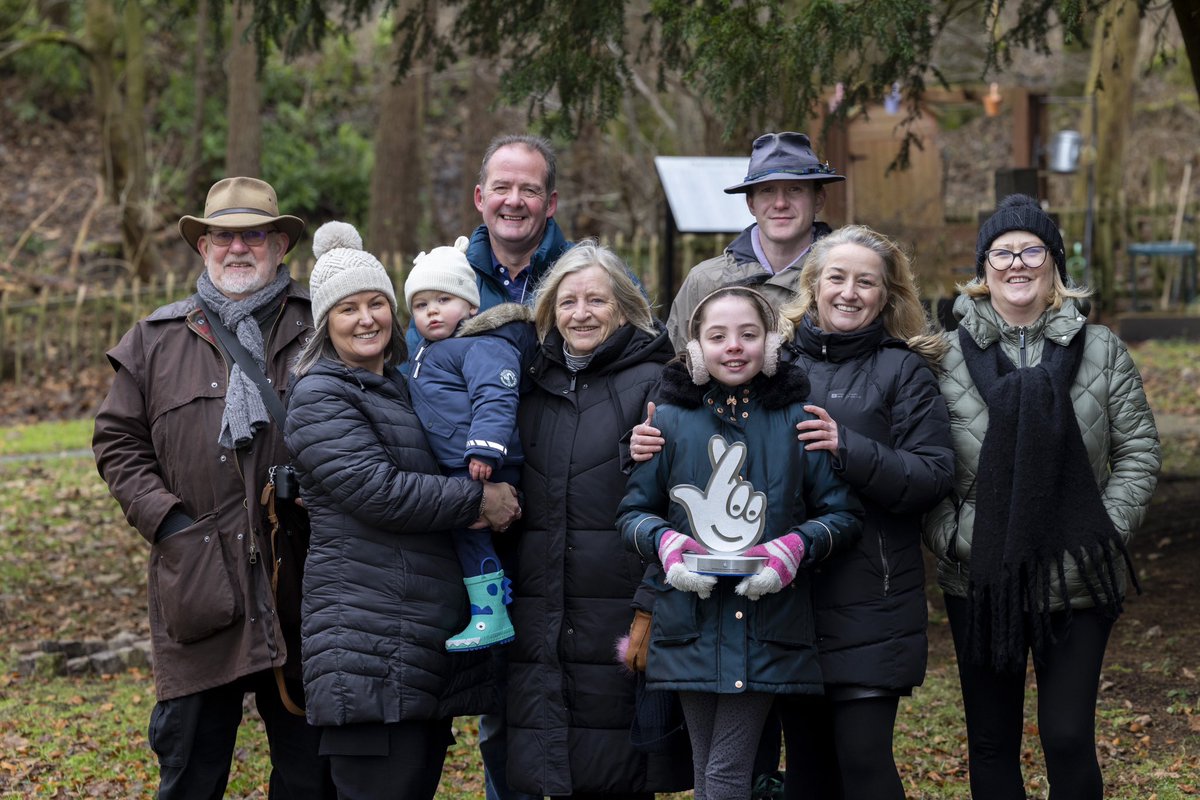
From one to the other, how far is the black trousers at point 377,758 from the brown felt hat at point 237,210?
1666 millimetres

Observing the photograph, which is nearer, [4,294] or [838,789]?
[838,789]

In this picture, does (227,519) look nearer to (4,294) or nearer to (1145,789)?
(1145,789)

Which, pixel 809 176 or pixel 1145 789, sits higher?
pixel 809 176

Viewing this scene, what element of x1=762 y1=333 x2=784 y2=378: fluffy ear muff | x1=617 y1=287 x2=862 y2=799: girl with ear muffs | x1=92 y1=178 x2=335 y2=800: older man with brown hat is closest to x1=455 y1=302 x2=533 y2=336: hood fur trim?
x1=617 y1=287 x2=862 y2=799: girl with ear muffs

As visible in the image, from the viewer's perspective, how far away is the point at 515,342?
13.8 ft

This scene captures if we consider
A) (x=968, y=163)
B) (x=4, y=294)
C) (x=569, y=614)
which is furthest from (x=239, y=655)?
(x=968, y=163)

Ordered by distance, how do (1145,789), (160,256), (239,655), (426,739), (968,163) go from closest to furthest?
1. (426,739)
2. (239,655)
3. (1145,789)
4. (160,256)
5. (968,163)

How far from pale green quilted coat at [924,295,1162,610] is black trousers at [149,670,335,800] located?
6.97ft

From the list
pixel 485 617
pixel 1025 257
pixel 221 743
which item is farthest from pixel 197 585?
pixel 1025 257

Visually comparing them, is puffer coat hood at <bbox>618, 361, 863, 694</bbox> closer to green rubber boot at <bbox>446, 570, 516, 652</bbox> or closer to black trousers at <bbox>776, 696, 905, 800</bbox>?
black trousers at <bbox>776, 696, 905, 800</bbox>

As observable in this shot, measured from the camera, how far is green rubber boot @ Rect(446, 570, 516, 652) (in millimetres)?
3988

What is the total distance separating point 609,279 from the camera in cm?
416

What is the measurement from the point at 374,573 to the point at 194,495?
0.81 meters

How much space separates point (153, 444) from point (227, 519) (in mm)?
386
